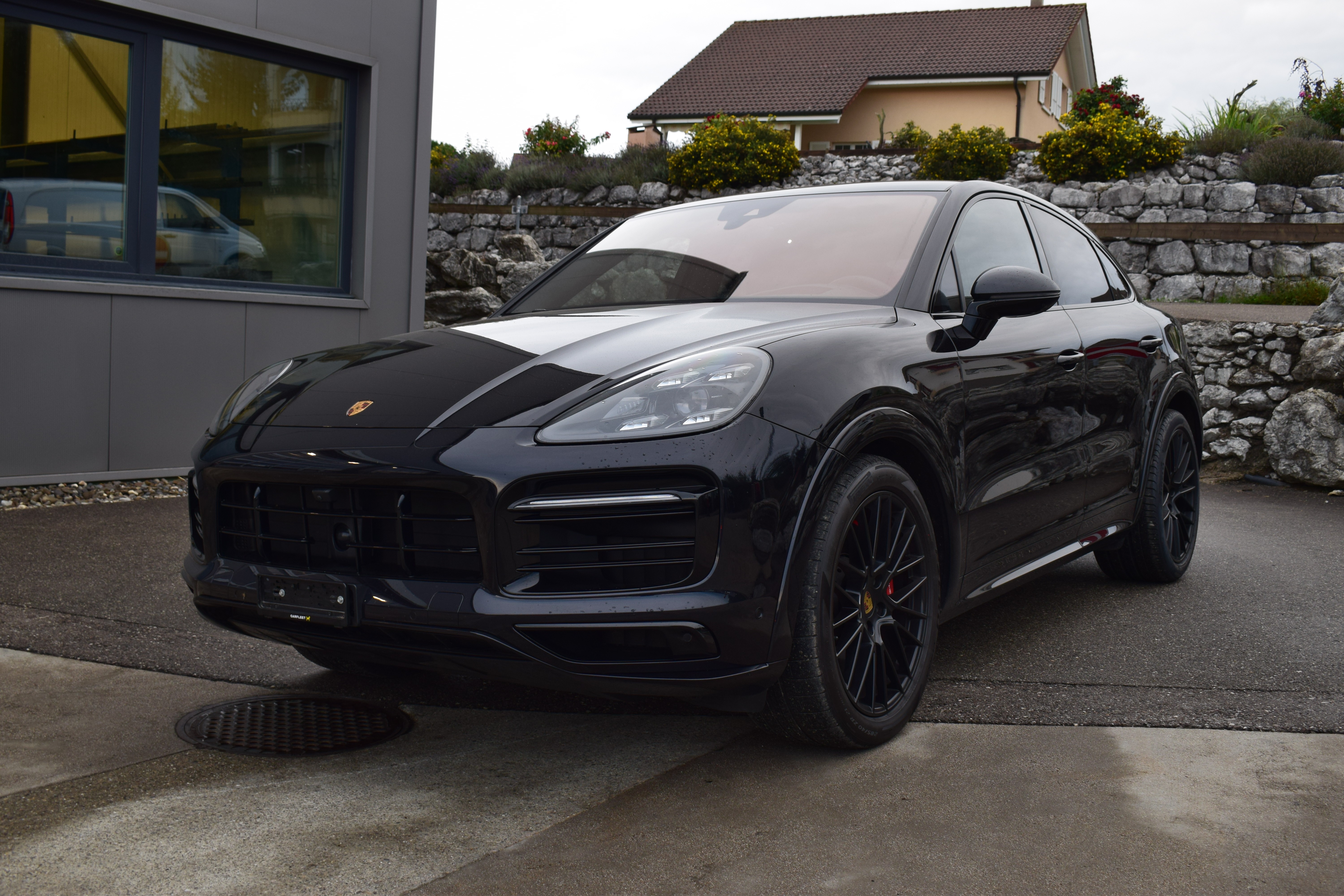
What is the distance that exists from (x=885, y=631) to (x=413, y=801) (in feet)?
4.19

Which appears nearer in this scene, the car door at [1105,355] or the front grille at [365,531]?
the front grille at [365,531]

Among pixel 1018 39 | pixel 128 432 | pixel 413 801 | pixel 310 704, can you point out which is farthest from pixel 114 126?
pixel 1018 39

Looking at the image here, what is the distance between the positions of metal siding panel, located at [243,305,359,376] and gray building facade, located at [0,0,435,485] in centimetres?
1

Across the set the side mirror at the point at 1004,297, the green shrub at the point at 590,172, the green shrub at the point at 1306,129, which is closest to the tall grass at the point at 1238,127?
the green shrub at the point at 1306,129

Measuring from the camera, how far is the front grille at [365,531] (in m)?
2.54

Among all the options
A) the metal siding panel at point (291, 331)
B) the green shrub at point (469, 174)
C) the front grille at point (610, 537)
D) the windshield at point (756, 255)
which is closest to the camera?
the front grille at point (610, 537)

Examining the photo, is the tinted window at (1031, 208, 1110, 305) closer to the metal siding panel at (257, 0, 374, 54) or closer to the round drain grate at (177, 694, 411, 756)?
the round drain grate at (177, 694, 411, 756)

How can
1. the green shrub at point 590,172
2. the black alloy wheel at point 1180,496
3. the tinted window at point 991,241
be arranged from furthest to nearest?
the green shrub at point 590,172 < the black alloy wheel at point 1180,496 < the tinted window at point 991,241

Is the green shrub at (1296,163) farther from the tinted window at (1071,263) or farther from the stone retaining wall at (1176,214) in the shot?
the tinted window at (1071,263)

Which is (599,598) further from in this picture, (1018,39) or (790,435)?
(1018,39)

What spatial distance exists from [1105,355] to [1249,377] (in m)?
5.50

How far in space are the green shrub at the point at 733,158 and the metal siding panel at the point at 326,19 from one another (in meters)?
10.7

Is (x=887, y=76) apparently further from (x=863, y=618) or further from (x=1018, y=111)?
(x=863, y=618)

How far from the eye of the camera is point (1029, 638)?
4234 millimetres
